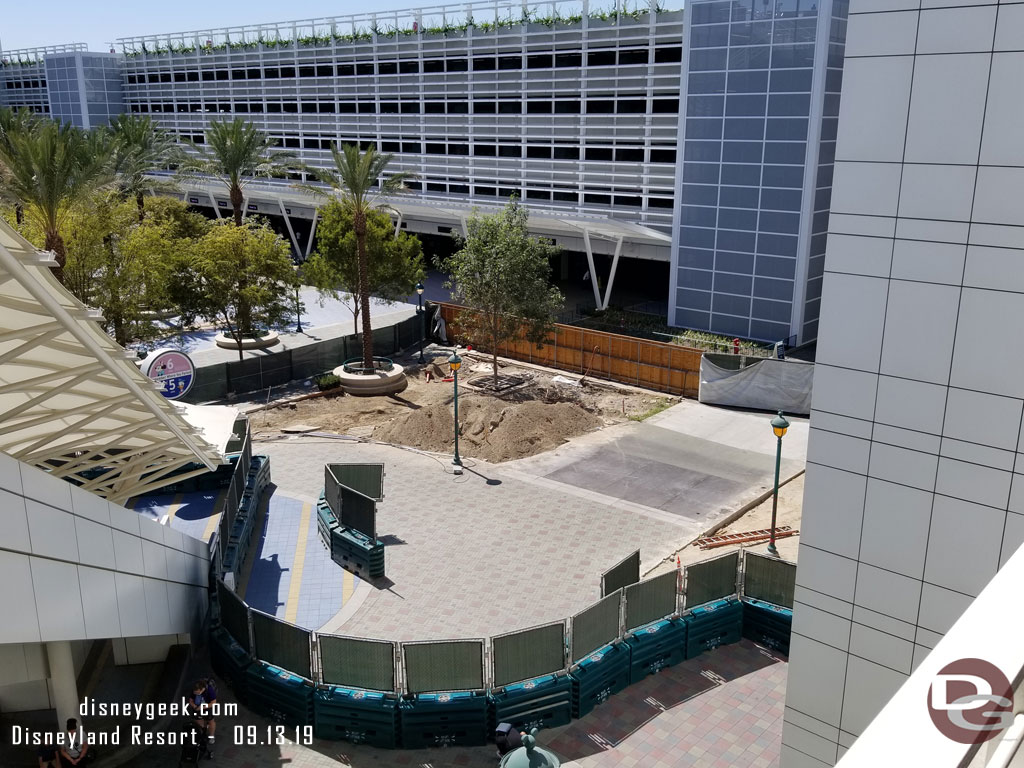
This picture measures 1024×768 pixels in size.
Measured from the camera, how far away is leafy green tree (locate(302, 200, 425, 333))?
118ft

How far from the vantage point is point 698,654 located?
15.8 metres

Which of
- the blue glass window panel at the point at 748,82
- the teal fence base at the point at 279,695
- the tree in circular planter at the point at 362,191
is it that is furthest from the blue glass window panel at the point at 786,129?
the teal fence base at the point at 279,695

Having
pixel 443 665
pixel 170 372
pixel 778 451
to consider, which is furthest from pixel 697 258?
pixel 443 665

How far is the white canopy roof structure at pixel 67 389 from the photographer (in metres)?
9.37

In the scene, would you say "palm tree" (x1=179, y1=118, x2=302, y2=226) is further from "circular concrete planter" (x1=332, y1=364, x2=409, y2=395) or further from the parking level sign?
the parking level sign

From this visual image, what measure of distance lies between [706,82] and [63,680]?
104 ft

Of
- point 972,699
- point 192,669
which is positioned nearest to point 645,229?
point 192,669

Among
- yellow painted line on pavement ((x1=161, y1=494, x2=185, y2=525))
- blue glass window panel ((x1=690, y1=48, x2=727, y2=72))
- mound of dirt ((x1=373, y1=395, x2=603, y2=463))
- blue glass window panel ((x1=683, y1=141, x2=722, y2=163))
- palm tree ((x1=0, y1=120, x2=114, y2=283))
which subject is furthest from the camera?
blue glass window panel ((x1=683, y1=141, x2=722, y2=163))

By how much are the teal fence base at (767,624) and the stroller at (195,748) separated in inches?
371

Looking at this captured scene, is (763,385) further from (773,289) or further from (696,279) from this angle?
(696,279)

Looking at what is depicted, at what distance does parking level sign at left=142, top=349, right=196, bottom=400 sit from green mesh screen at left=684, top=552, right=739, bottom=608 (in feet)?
48.0

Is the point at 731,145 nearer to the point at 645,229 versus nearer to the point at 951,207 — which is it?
the point at 645,229

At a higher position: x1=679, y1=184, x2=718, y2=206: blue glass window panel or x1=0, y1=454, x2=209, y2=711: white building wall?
x1=679, y1=184, x2=718, y2=206: blue glass window panel

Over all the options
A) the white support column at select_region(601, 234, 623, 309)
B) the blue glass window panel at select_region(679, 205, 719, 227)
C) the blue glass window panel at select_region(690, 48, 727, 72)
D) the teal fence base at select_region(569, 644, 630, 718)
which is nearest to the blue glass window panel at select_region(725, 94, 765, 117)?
the blue glass window panel at select_region(690, 48, 727, 72)
